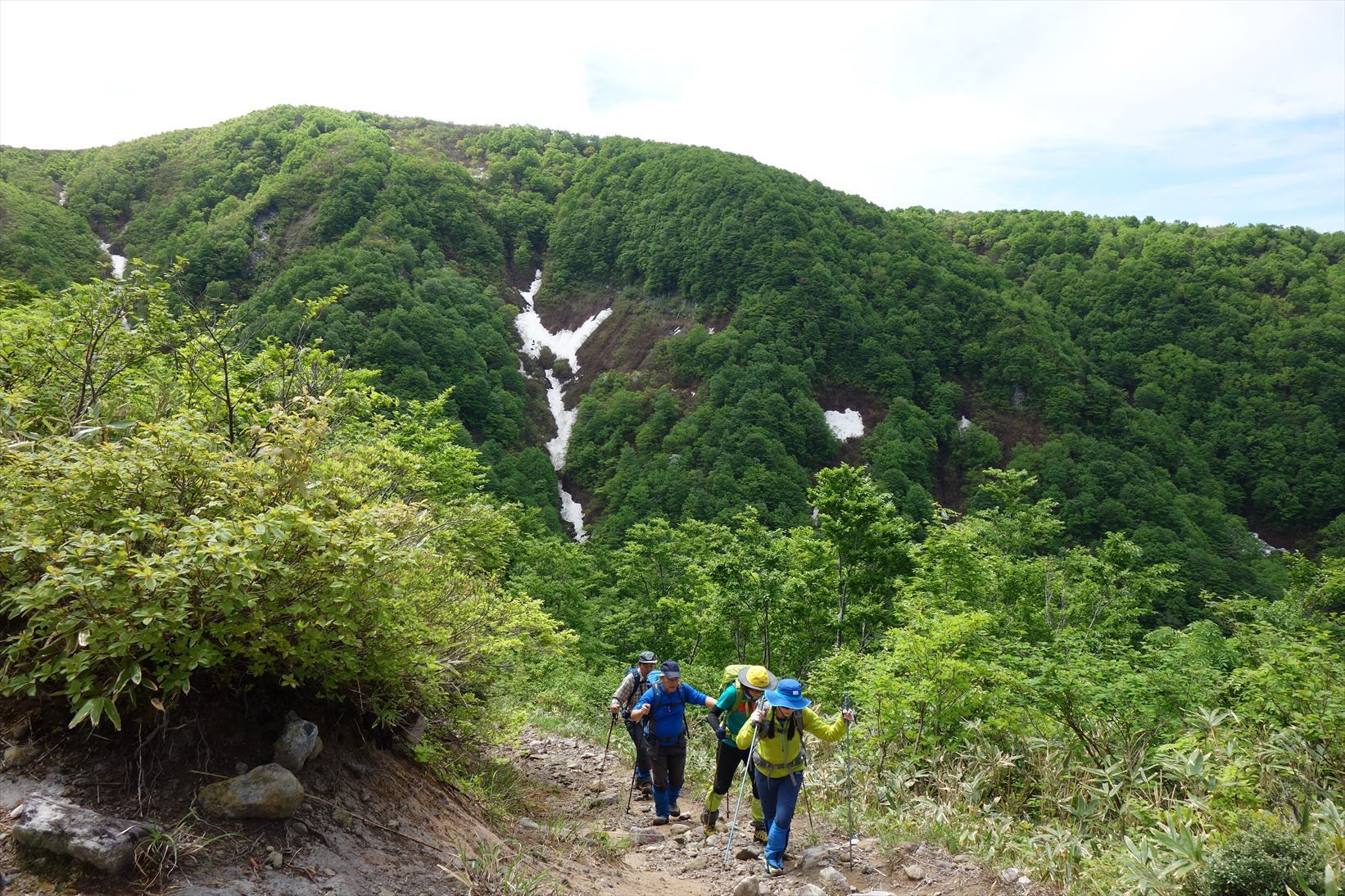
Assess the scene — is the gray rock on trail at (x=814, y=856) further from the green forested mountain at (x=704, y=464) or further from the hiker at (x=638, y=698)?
the hiker at (x=638, y=698)

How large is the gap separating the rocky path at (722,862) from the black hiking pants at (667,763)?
0.39 metres

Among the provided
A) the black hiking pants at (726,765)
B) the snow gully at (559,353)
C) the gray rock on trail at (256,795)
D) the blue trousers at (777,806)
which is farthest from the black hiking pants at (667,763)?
the snow gully at (559,353)

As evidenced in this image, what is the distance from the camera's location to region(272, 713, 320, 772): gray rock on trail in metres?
4.12

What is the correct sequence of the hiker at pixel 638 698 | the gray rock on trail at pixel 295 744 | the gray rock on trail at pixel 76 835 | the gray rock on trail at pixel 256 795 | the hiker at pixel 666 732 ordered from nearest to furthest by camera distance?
the gray rock on trail at pixel 76 835
the gray rock on trail at pixel 256 795
the gray rock on trail at pixel 295 744
the hiker at pixel 666 732
the hiker at pixel 638 698

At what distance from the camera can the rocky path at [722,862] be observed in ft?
17.8

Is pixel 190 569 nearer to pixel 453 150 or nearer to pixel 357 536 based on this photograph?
pixel 357 536

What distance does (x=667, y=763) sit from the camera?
766 centimetres

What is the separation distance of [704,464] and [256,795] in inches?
2489

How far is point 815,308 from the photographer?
8688 cm

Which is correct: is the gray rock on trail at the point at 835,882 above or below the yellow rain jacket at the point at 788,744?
below

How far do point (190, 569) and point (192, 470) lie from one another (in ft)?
3.24

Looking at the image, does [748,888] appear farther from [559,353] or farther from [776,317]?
[559,353]

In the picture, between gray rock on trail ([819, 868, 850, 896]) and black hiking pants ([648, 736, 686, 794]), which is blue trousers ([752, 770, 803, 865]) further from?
black hiking pants ([648, 736, 686, 794])

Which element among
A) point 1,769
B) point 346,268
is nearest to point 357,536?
point 1,769
